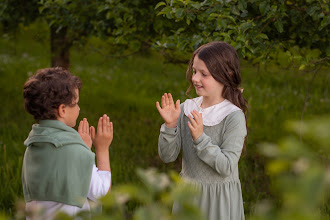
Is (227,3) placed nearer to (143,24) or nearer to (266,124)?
(143,24)

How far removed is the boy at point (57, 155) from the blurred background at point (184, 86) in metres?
0.82

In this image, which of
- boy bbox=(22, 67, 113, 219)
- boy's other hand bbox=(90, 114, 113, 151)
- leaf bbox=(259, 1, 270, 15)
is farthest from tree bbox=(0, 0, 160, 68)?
boy bbox=(22, 67, 113, 219)

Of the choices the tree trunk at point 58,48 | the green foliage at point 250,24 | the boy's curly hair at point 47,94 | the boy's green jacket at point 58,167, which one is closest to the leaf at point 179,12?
the green foliage at point 250,24

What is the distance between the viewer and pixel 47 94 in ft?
6.90

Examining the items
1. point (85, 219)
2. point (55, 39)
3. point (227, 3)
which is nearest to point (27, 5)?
point (55, 39)

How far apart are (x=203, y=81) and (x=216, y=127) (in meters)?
0.28

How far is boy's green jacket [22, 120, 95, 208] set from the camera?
202 cm

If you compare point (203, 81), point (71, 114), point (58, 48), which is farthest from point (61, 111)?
point (58, 48)

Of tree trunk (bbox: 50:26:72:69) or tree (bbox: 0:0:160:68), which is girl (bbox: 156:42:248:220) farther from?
tree trunk (bbox: 50:26:72:69)

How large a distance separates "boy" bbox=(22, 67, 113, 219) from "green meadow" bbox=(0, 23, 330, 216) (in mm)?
1992

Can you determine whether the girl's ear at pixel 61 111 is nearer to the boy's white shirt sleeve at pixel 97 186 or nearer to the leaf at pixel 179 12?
the boy's white shirt sleeve at pixel 97 186

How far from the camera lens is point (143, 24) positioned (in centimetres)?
453

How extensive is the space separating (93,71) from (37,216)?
363 inches

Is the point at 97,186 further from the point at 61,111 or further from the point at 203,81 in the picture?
the point at 203,81
